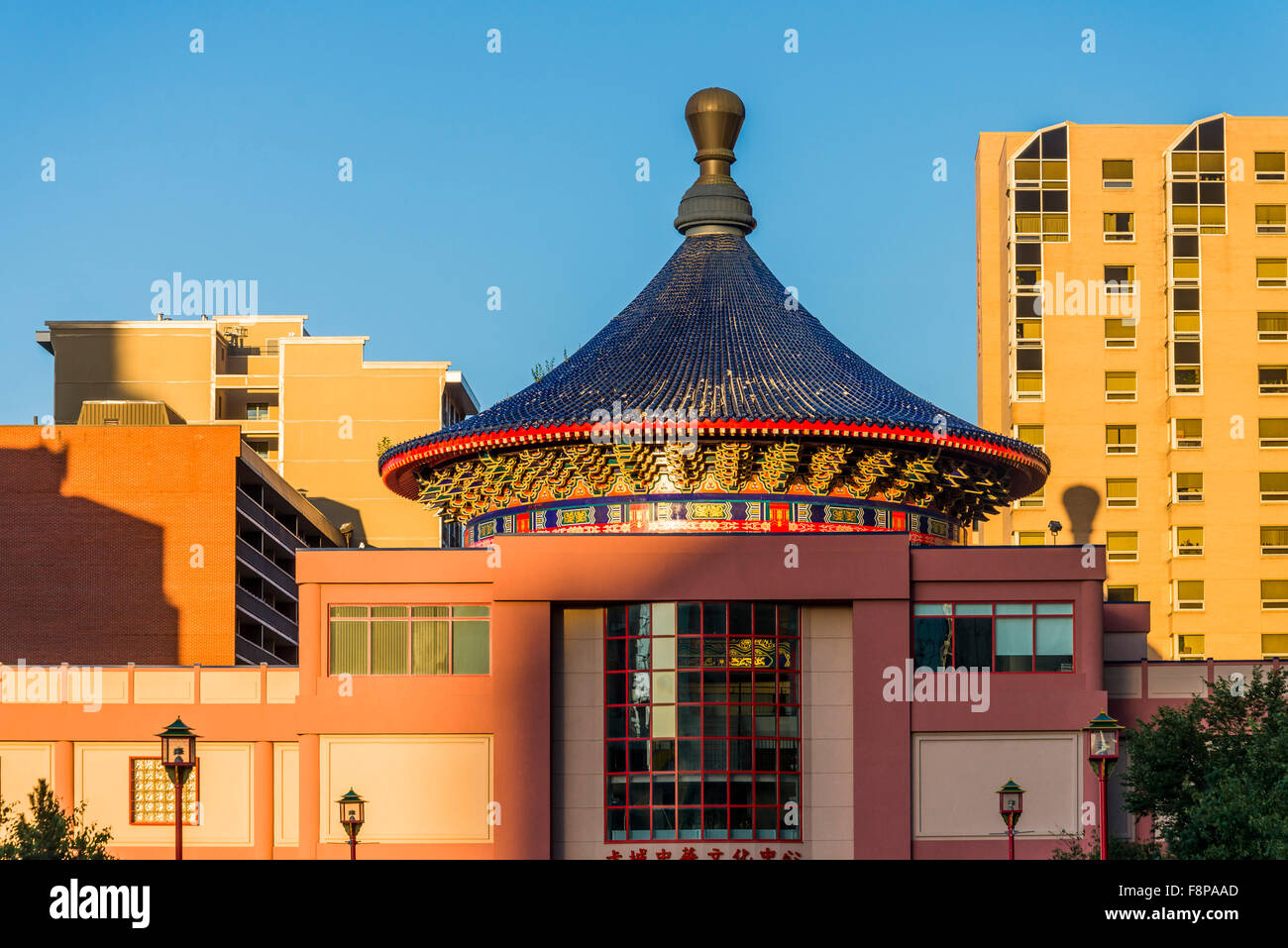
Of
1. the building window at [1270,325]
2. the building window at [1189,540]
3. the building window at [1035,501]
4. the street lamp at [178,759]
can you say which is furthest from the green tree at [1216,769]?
the building window at [1270,325]

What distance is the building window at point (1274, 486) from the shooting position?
8388cm

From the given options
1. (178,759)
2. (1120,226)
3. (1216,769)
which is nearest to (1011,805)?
(1216,769)

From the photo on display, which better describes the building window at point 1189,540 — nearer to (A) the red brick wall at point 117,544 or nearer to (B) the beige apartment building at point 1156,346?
(B) the beige apartment building at point 1156,346

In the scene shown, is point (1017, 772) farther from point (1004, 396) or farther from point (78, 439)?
point (1004, 396)

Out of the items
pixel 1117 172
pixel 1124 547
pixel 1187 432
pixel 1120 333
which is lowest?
pixel 1124 547

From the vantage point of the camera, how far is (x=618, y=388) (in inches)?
1687

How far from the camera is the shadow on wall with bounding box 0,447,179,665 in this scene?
68500 mm

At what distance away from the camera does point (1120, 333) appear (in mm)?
85938

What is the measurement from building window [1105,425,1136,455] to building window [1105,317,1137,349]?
347cm

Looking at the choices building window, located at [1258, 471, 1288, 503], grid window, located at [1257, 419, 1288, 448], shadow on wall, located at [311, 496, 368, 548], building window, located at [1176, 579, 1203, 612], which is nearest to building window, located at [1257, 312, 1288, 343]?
grid window, located at [1257, 419, 1288, 448]

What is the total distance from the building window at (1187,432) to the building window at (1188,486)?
1258mm

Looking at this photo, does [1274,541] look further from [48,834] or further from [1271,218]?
[48,834]

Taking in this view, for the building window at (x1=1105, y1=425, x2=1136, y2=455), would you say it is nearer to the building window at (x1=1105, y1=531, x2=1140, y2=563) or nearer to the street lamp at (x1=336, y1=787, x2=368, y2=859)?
the building window at (x1=1105, y1=531, x2=1140, y2=563)

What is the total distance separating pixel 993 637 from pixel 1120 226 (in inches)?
2005
